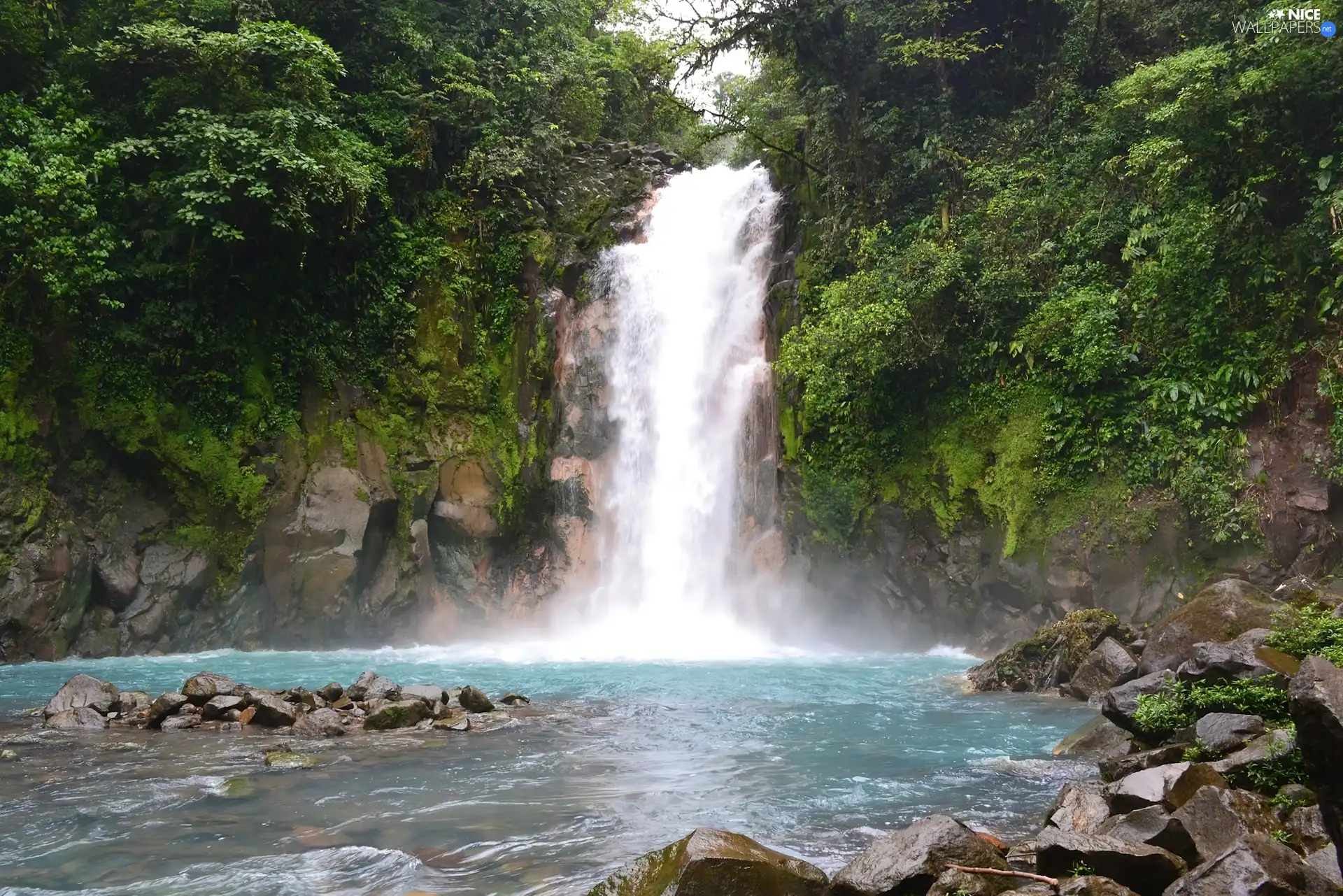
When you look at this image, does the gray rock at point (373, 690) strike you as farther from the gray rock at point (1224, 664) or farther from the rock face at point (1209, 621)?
the rock face at point (1209, 621)

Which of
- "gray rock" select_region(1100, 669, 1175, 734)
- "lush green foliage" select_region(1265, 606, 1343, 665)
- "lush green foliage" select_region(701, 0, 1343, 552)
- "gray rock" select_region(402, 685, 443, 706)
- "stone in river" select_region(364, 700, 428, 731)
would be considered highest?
"lush green foliage" select_region(701, 0, 1343, 552)

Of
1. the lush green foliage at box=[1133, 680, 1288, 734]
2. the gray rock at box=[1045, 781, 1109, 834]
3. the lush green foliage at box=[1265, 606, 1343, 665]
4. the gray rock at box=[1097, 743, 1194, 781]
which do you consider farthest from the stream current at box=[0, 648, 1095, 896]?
the lush green foliage at box=[1265, 606, 1343, 665]

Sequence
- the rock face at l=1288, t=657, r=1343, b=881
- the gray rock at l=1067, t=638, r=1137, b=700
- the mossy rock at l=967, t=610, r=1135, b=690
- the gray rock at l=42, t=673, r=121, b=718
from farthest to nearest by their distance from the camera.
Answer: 1. the mossy rock at l=967, t=610, r=1135, b=690
2. the gray rock at l=1067, t=638, r=1137, b=700
3. the gray rock at l=42, t=673, r=121, b=718
4. the rock face at l=1288, t=657, r=1343, b=881

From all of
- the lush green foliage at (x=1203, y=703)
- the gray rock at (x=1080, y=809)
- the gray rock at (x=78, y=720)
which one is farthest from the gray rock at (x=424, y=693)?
the lush green foliage at (x=1203, y=703)

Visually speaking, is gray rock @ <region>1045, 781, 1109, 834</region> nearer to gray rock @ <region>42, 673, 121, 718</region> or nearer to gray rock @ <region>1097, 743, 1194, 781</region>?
gray rock @ <region>1097, 743, 1194, 781</region>

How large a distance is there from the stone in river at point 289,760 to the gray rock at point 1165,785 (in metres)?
6.16

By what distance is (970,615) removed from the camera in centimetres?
1518

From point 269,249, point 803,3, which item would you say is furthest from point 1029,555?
point 269,249

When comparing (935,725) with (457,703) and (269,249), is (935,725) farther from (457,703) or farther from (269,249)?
(269,249)

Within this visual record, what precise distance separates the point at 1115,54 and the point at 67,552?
1950cm

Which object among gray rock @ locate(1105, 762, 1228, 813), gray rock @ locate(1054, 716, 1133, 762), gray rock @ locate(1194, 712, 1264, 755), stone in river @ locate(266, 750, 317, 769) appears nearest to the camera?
gray rock @ locate(1105, 762, 1228, 813)

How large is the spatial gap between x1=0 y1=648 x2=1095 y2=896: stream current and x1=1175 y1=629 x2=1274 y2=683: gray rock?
1.23m

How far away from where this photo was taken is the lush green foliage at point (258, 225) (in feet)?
48.0

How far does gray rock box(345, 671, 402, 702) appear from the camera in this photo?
10.3 meters
